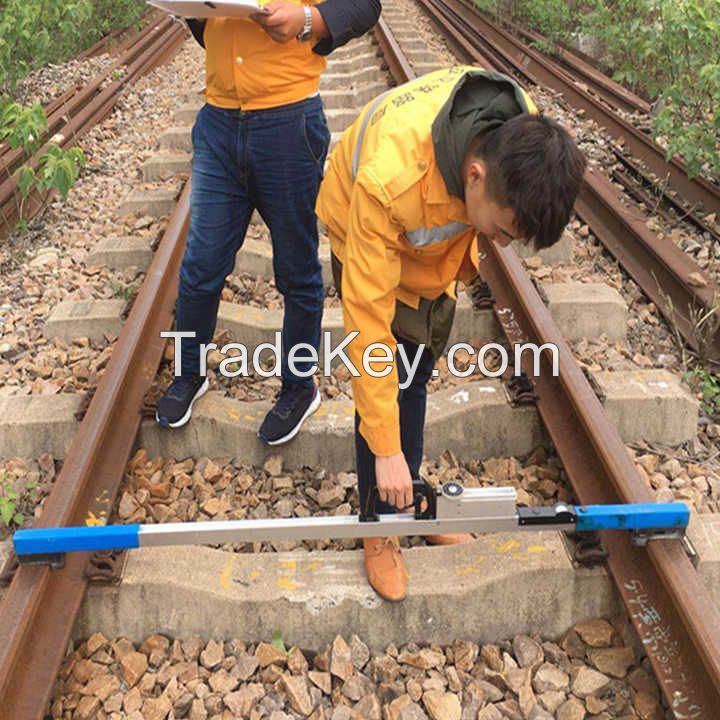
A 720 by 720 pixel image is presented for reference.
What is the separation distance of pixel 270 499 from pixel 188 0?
1545 millimetres

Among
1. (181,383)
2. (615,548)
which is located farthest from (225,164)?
(615,548)

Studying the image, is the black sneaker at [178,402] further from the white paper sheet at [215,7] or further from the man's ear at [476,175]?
the man's ear at [476,175]

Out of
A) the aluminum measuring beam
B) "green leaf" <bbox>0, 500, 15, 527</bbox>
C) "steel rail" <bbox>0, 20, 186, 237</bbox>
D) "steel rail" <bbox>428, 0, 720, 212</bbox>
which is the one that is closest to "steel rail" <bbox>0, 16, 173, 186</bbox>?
"steel rail" <bbox>0, 20, 186, 237</bbox>

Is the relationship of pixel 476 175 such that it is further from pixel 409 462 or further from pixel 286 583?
pixel 286 583

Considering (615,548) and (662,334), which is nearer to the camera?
(615,548)

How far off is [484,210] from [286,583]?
1165mm

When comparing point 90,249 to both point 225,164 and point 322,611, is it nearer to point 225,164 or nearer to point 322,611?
point 225,164

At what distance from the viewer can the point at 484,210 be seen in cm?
180

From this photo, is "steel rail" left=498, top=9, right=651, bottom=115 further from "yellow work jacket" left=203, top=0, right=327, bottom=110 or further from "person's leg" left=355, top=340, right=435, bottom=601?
"person's leg" left=355, top=340, right=435, bottom=601

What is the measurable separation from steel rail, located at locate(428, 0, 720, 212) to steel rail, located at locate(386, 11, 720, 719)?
2.00 m

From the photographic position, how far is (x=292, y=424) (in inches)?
114

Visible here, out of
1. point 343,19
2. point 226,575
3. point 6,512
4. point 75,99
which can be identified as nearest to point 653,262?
point 343,19

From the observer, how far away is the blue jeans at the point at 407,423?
233 centimetres

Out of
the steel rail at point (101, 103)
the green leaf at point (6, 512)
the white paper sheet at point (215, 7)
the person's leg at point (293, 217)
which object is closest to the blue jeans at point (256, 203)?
the person's leg at point (293, 217)
